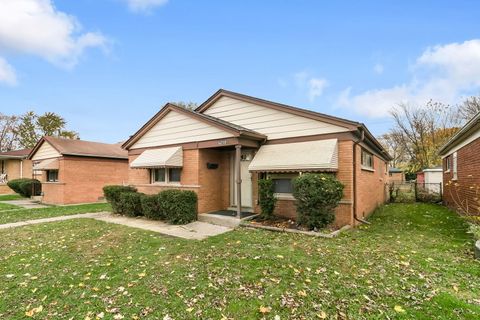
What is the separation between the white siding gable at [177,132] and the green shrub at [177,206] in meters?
2.66

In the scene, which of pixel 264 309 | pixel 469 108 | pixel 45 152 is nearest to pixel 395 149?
pixel 469 108

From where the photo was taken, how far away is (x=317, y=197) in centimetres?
812

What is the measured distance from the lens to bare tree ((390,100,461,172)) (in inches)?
1325

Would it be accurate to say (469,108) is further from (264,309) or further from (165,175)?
(264,309)

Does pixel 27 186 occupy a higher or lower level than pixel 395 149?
lower

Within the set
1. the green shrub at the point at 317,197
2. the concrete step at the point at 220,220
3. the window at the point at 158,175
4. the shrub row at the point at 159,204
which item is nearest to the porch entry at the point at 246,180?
the concrete step at the point at 220,220

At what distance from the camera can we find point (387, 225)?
32.8 feet

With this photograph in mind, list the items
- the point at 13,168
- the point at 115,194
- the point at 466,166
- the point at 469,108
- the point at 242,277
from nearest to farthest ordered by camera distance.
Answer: the point at 242,277 → the point at 466,166 → the point at 115,194 → the point at 13,168 → the point at 469,108

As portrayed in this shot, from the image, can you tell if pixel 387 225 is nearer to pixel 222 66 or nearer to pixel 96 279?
pixel 96 279

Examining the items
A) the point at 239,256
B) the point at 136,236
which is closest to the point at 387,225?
the point at 239,256

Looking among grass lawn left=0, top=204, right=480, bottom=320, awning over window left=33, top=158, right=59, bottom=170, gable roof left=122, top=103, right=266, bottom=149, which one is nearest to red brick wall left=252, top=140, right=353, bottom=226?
grass lawn left=0, top=204, right=480, bottom=320

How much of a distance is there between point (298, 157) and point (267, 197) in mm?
1852

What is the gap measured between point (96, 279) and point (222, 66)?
16.9 meters

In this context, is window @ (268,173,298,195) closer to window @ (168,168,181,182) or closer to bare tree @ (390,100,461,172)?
window @ (168,168,181,182)
